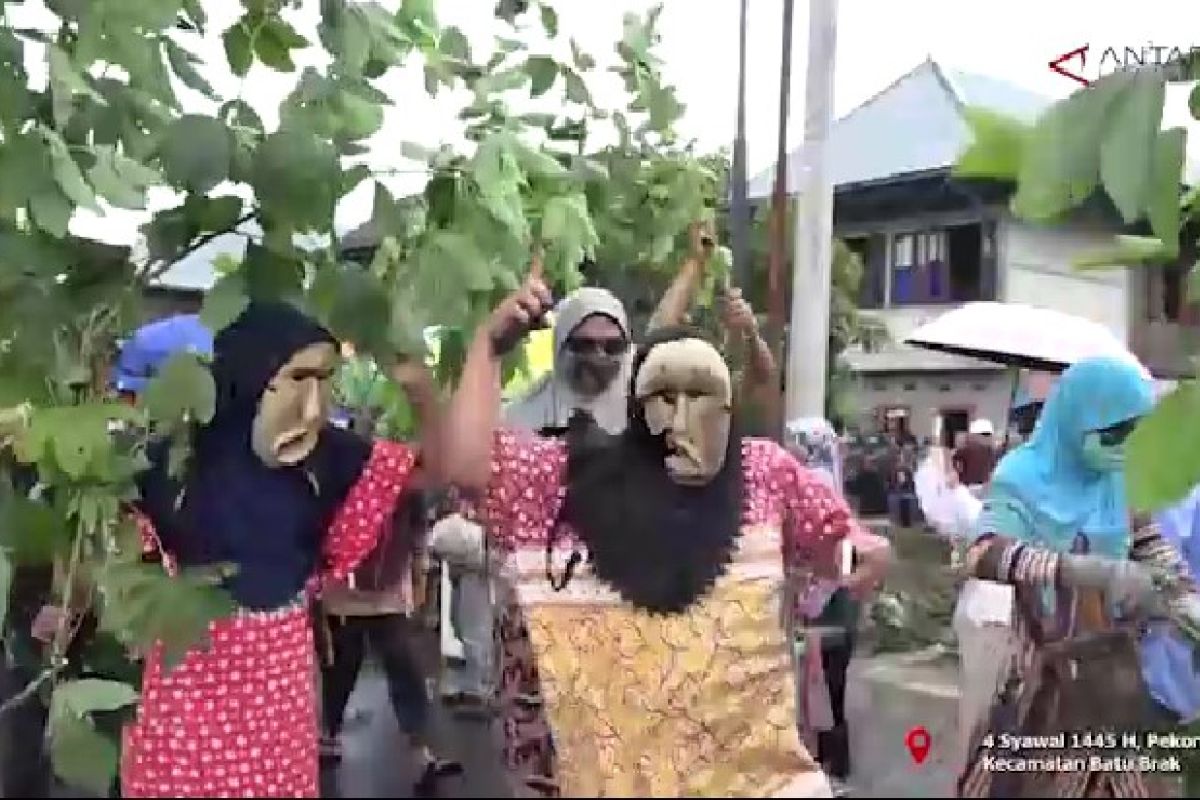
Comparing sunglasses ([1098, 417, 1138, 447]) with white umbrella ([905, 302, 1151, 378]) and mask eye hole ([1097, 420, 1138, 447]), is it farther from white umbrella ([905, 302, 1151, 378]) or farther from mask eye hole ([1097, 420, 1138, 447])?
white umbrella ([905, 302, 1151, 378])

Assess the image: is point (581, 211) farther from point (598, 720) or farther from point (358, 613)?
point (598, 720)

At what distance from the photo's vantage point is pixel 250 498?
4.21ft

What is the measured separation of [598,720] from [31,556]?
56 cm

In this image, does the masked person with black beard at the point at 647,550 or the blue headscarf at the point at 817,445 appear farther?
the blue headscarf at the point at 817,445

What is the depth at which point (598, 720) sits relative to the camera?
1.08 m

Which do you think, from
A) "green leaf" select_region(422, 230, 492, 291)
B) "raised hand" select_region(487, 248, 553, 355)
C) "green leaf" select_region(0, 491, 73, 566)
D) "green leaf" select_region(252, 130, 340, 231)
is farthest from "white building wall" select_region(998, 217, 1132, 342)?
"green leaf" select_region(0, 491, 73, 566)

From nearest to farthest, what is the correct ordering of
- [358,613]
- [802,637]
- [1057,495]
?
[802,637] → [358,613] → [1057,495]

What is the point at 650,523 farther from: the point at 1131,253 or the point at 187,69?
the point at 187,69

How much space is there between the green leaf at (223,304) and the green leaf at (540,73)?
0.66 m

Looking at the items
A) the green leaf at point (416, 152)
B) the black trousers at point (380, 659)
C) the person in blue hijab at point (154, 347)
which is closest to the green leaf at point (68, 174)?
the person in blue hijab at point (154, 347)

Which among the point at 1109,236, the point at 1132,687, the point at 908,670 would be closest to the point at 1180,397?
the point at 1109,236

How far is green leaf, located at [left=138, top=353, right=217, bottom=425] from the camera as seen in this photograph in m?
1.22

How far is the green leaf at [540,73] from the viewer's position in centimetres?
184

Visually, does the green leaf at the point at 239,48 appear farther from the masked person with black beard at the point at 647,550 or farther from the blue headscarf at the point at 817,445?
the blue headscarf at the point at 817,445
